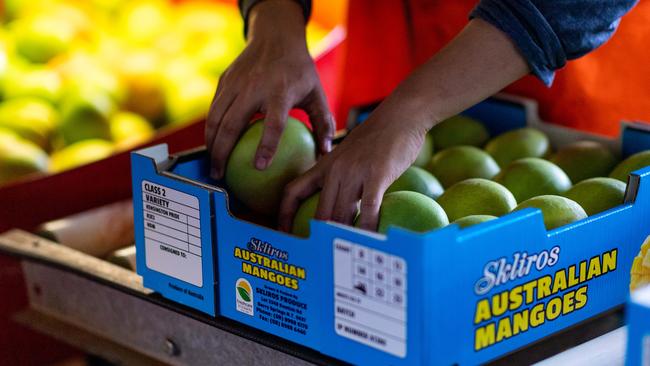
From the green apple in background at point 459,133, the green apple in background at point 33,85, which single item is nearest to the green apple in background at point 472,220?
the green apple in background at point 459,133

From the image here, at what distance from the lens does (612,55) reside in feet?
5.78

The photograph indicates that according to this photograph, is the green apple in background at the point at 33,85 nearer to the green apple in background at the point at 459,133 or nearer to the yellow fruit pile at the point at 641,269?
the green apple in background at the point at 459,133

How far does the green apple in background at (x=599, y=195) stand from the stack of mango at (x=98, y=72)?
978 millimetres

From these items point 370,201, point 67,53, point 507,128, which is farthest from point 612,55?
point 67,53

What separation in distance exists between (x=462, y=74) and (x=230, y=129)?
0.37 m

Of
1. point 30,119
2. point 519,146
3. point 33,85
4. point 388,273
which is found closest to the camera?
point 388,273

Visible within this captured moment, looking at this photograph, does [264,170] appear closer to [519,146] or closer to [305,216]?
[305,216]

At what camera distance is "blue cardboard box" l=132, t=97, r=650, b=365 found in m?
1.04

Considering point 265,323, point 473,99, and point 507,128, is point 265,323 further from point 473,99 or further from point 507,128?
point 507,128

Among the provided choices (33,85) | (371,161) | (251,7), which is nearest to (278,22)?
(251,7)

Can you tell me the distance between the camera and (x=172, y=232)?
1308 mm

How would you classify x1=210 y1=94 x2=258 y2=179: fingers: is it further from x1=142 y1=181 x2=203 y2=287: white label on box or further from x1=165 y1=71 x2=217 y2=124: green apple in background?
x1=165 y1=71 x2=217 y2=124: green apple in background

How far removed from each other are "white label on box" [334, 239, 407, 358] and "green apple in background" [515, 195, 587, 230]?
280mm

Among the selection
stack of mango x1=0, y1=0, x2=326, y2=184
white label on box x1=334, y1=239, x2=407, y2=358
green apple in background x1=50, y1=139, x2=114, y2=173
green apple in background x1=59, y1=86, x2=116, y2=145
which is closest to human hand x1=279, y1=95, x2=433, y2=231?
white label on box x1=334, y1=239, x2=407, y2=358
